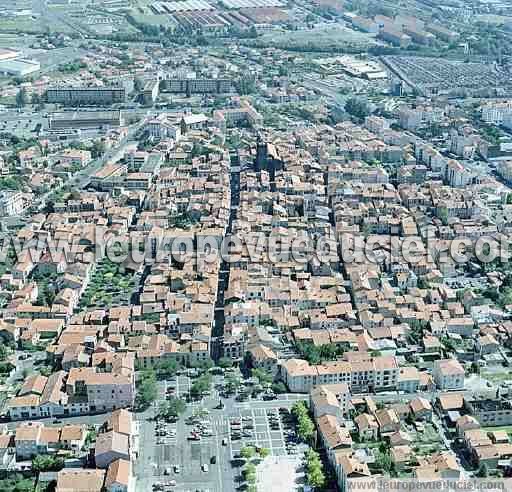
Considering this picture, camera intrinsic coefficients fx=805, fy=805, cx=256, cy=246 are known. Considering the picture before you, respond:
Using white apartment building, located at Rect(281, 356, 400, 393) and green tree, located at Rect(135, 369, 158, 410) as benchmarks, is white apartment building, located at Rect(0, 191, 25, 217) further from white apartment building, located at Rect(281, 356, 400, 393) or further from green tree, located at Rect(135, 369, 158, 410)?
white apartment building, located at Rect(281, 356, 400, 393)

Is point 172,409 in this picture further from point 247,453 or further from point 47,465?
point 47,465

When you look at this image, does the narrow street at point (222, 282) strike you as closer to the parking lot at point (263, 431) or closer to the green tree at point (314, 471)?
the parking lot at point (263, 431)

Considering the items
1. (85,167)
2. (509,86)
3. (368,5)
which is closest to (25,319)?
(85,167)

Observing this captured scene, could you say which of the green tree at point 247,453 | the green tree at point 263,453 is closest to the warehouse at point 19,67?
the green tree at point 247,453

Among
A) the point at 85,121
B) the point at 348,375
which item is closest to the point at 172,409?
the point at 348,375

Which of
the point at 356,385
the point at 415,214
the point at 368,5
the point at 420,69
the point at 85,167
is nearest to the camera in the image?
the point at 356,385

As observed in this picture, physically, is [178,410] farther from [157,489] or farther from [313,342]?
[313,342]
